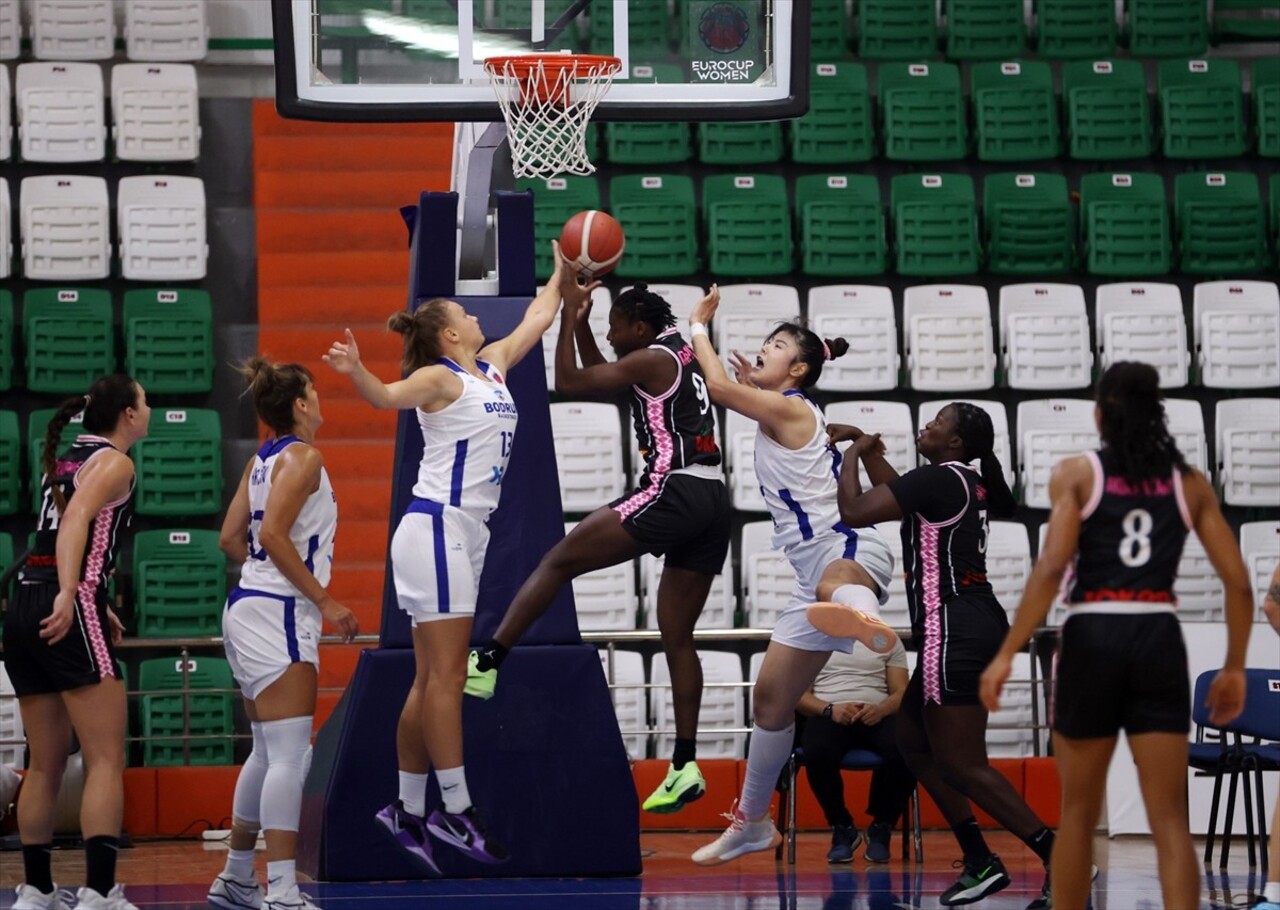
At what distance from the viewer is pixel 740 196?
13367 millimetres

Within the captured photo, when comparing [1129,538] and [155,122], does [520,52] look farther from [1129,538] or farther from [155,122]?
[155,122]

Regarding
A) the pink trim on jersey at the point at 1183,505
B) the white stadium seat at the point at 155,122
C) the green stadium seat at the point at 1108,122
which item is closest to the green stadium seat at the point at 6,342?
the white stadium seat at the point at 155,122

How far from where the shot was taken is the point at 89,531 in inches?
275

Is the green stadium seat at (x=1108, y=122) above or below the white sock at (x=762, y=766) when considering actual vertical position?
above

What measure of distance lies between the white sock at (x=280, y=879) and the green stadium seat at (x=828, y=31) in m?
9.05

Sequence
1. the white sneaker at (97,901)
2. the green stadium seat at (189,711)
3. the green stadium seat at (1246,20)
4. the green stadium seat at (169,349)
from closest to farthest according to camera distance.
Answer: the white sneaker at (97,901), the green stadium seat at (189,711), the green stadium seat at (169,349), the green stadium seat at (1246,20)

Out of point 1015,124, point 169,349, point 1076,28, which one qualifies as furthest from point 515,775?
point 1076,28

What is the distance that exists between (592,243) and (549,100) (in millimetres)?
916

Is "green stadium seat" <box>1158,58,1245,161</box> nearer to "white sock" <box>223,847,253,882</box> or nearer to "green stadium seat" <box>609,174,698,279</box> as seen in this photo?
"green stadium seat" <box>609,174,698,279</box>

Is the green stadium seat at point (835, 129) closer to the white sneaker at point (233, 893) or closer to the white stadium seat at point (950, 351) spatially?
the white stadium seat at point (950, 351)

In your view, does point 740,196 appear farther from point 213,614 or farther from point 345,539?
point 213,614

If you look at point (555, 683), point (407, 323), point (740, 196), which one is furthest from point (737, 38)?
point (740, 196)

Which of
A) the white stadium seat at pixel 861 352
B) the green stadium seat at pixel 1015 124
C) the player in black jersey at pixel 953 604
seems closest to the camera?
the player in black jersey at pixel 953 604

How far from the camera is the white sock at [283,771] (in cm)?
707
